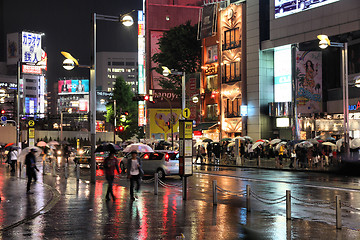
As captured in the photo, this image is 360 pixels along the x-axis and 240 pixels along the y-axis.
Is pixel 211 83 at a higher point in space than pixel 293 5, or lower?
lower

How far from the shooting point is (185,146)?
15891 mm

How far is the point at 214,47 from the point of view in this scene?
56.7 m

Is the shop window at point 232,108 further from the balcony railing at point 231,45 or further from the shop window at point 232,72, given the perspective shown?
the balcony railing at point 231,45

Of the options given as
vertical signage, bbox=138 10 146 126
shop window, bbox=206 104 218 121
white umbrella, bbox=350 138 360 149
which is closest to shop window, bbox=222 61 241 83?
shop window, bbox=206 104 218 121

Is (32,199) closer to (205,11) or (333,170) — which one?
(333,170)

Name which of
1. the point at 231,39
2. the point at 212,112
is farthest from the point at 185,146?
the point at 212,112

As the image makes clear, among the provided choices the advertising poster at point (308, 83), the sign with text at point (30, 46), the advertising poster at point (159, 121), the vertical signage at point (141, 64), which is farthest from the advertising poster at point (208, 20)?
the sign with text at point (30, 46)

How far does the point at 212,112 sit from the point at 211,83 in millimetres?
3475

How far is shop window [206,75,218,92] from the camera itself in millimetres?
56375

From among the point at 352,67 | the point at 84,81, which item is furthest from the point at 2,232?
the point at 84,81

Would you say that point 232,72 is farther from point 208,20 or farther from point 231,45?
point 208,20

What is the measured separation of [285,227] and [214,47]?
46647mm

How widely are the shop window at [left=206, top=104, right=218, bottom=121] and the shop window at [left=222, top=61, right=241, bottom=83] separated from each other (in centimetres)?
402

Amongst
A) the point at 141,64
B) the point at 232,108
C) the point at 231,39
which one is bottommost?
the point at 232,108
